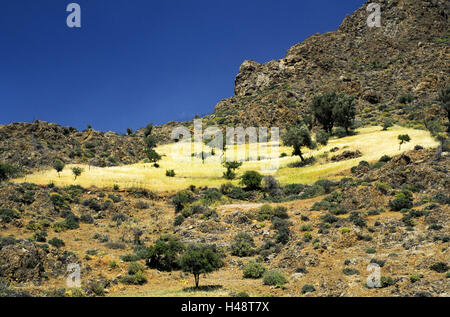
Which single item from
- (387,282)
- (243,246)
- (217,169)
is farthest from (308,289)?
(217,169)

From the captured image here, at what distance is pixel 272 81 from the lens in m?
135

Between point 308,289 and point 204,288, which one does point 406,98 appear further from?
point 204,288

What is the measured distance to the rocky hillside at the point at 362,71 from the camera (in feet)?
354

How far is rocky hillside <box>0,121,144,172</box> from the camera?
2919 inches

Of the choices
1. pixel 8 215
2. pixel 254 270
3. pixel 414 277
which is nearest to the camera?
pixel 414 277

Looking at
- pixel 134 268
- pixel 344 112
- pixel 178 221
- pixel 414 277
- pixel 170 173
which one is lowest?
pixel 134 268

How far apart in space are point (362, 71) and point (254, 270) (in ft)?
370

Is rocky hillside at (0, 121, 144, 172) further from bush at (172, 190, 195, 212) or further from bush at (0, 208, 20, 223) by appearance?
bush at (172, 190, 195, 212)

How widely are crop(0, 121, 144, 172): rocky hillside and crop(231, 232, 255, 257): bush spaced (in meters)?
47.7

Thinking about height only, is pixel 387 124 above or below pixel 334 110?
below

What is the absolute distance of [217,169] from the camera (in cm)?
7606
